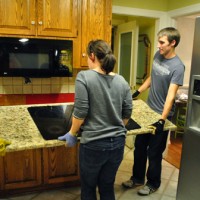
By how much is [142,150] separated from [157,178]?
32 cm

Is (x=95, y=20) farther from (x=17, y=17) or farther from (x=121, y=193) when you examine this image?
(x=121, y=193)

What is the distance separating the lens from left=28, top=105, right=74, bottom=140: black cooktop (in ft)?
5.35

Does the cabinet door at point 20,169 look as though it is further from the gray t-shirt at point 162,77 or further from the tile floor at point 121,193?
the gray t-shirt at point 162,77

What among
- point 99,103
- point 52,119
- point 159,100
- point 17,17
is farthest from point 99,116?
point 17,17

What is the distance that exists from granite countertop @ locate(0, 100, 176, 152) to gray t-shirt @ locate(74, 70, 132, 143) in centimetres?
21

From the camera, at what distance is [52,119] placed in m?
1.86

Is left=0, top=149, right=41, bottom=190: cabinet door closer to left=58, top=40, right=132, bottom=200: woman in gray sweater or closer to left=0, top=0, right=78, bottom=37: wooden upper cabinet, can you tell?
left=58, top=40, right=132, bottom=200: woman in gray sweater

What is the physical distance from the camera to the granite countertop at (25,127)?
4.75 ft

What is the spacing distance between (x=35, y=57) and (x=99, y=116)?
47.6 inches

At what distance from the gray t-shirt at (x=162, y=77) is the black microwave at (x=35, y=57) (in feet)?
2.83

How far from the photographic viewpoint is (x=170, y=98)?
6.72ft

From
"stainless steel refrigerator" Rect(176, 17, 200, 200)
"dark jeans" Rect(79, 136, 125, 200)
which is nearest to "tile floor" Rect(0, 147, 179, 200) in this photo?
"stainless steel refrigerator" Rect(176, 17, 200, 200)

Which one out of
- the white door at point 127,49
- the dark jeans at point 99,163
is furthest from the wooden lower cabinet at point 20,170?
the white door at point 127,49

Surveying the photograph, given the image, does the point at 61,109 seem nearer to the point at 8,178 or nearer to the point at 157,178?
the point at 8,178
